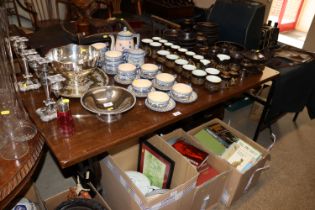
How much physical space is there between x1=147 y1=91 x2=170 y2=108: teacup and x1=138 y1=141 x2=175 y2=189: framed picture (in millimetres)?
268

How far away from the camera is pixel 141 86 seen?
1230mm

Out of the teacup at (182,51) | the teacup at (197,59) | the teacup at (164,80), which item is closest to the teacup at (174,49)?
the teacup at (182,51)

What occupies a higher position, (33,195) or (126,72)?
(126,72)

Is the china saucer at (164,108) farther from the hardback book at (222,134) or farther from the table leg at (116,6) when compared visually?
the table leg at (116,6)

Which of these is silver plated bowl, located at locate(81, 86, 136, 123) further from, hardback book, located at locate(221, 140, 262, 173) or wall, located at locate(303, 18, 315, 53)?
wall, located at locate(303, 18, 315, 53)

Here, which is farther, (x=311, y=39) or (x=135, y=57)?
(x=311, y=39)

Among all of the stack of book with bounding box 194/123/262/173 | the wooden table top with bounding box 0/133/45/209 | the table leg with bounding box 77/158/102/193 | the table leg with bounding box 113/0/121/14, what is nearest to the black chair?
the stack of book with bounding box 194/123/262/173

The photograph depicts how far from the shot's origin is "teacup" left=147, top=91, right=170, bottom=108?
3.82 feet

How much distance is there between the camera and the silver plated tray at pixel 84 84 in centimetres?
120

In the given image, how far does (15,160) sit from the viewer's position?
2.95 feet

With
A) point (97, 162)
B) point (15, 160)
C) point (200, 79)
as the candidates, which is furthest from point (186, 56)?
point (15, 160)

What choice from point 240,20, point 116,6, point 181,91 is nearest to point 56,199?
point 181,91

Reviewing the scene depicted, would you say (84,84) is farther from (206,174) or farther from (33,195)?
(206,174)

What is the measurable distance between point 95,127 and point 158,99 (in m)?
0.30
